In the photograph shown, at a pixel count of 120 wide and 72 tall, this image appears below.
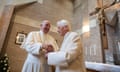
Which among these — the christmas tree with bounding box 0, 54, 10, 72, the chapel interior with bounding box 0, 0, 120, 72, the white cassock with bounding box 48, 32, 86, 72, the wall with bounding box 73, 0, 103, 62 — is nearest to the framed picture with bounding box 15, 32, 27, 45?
the chapel interior with bounding box 0, 0, 120, 72

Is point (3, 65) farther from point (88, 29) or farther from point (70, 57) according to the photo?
point (88, 29)

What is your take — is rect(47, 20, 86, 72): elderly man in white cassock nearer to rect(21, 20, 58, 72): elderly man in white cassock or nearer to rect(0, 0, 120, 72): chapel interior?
rect(21, 20, 58, 72): elderly man in white cassock

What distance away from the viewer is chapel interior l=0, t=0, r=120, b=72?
8.35 ft

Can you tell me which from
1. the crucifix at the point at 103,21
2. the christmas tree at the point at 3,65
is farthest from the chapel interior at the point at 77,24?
the christmas tree at the point at 3,65

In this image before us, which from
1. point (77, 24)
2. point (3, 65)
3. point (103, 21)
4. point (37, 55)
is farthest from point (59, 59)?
point (77, 24)

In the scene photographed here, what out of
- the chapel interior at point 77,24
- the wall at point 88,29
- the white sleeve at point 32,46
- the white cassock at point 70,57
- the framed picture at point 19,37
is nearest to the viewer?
the white cassock at point 70,57

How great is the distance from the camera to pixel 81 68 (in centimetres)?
138

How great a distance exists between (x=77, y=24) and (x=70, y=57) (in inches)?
127

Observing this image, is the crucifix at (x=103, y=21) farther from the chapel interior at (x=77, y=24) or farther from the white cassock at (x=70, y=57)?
the white cassock at (x=70, y=57)

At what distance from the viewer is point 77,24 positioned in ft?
14.5

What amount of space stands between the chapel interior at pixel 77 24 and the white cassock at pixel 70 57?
30.7 inches

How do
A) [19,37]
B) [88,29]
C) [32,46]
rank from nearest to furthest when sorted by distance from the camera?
[32,46] → [19,37] → [88,29]

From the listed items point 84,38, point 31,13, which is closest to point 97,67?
point 84,38

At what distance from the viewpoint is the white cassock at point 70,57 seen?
4.24 feet
